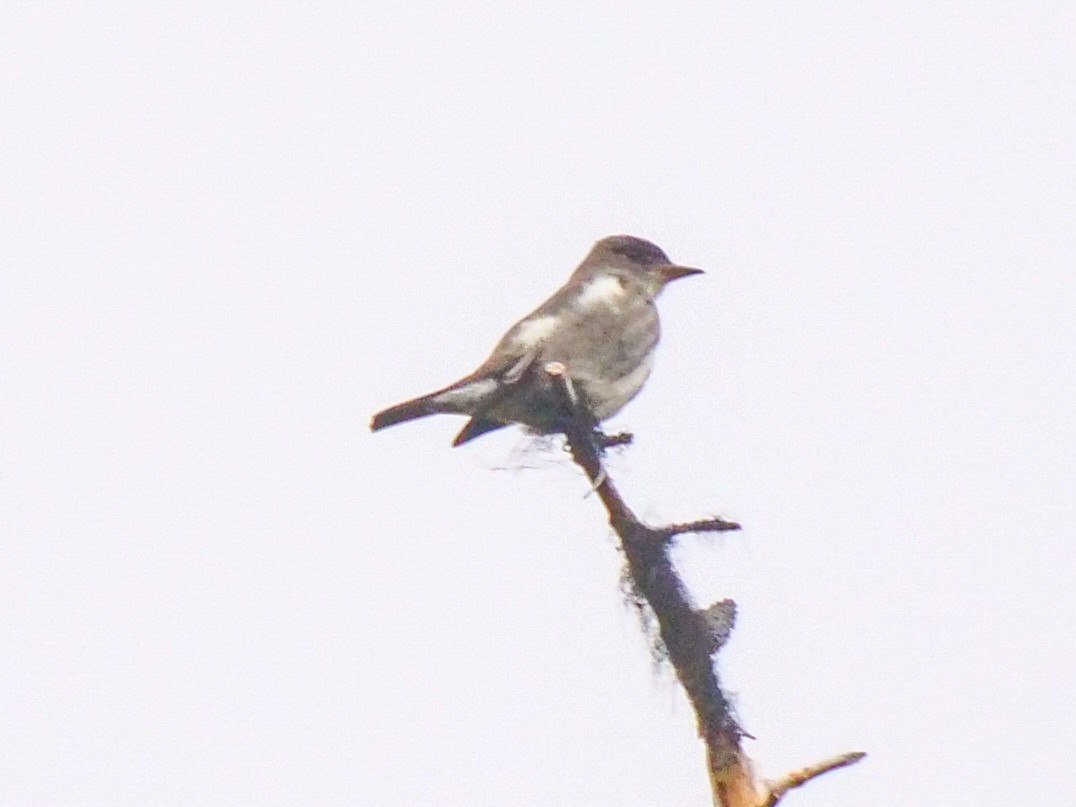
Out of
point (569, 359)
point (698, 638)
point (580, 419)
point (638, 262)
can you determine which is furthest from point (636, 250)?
point (698, 638)

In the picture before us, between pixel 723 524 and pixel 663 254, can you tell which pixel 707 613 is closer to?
pixel 723 524

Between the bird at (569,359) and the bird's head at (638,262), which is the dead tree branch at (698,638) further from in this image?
the bird's head at (638,262)

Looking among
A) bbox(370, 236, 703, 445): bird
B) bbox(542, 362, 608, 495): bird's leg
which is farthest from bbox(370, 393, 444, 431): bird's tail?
bbox(542, 362, 608, 495): bird's leg

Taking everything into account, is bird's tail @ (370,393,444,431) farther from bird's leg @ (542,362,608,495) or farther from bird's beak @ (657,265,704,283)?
bird's beak @ (657,265,704,283)

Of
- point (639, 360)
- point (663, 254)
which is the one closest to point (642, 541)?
point (639, 360)

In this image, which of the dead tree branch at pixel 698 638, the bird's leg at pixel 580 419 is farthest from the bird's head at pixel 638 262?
the dead tree branch at pixel 698 638
